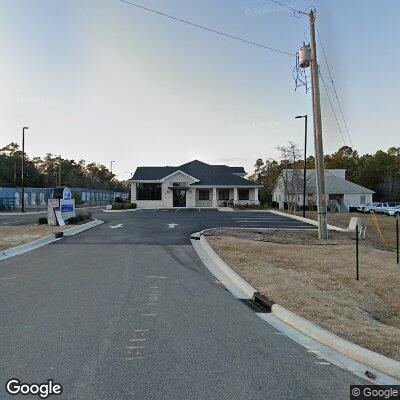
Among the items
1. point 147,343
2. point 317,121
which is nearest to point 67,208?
point 317,121

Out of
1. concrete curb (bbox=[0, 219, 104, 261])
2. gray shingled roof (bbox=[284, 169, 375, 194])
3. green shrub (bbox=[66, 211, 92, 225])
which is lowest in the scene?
concrete curb (bbox=[0, 219, 104, 261])

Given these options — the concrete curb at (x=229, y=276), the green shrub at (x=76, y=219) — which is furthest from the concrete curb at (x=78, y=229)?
the concrete curb at (x=229, y=276)

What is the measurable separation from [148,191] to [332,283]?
134ft

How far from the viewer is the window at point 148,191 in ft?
158

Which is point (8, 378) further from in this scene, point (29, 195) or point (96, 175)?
point (96, 175)

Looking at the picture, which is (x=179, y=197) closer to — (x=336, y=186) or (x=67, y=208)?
(x=336, y=186)

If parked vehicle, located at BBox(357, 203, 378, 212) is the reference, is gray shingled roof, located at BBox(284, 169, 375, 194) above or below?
above

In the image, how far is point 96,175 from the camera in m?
122

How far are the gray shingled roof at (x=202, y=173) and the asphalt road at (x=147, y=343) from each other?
39.8 m

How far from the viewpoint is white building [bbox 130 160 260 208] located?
4794 cm

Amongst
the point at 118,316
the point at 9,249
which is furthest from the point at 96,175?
the point at 118,316

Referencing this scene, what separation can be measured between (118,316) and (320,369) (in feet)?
9.96

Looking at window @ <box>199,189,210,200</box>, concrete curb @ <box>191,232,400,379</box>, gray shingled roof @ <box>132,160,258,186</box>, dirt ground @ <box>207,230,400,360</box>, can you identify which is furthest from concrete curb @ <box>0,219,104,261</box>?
window @ <box>199,189,210,200</box>

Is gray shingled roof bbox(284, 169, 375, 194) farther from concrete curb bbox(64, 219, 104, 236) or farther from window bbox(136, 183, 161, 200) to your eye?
→ concrete curb bbox(64, 219, 104, 236)
